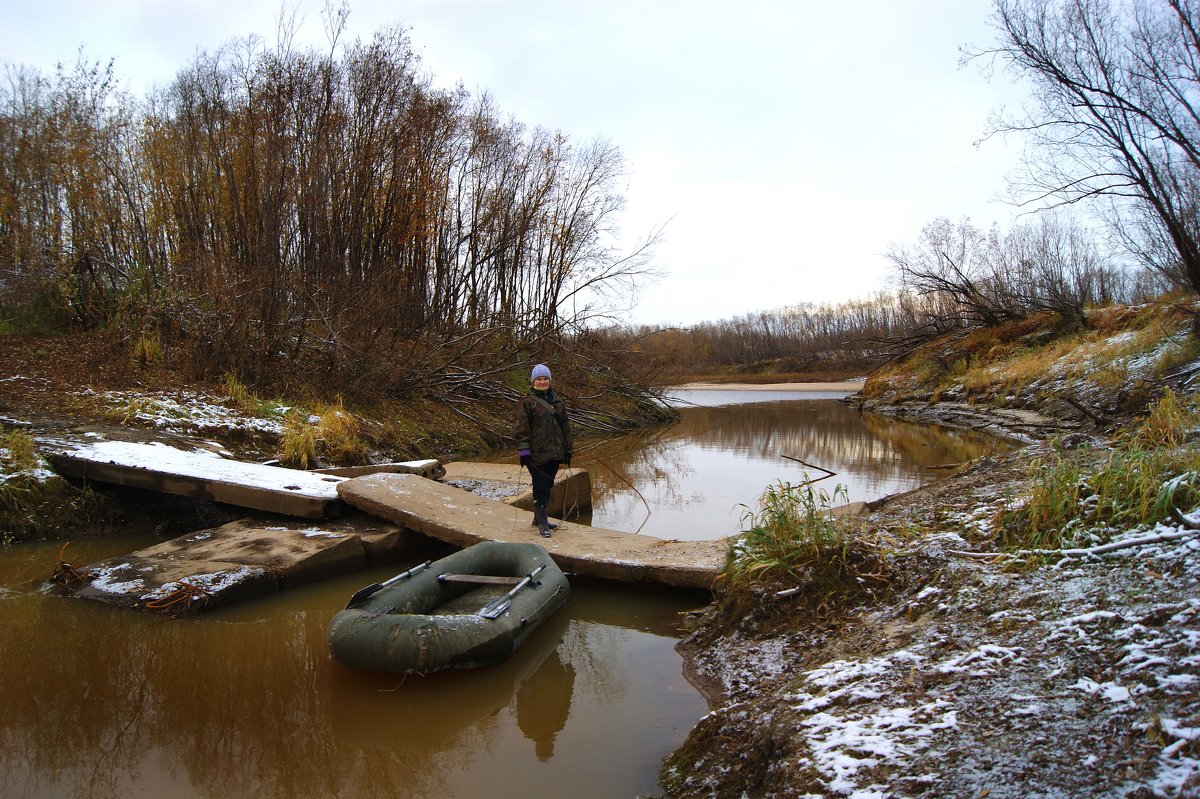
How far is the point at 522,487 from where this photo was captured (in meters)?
9.05

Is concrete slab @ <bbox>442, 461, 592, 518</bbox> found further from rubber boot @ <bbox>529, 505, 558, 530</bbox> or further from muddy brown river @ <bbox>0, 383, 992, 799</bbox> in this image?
muddy brown river @ <bbox>0, 383, 992, 799</bbox>

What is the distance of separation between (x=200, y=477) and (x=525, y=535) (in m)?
3.69

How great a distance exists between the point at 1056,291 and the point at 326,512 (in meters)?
24.4

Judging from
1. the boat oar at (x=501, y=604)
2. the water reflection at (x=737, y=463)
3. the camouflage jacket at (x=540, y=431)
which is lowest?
the water reflection at (x=737, y=463)

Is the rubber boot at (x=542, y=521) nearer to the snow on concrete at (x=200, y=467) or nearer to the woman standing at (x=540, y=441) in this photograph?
the woman standing at (x=540, y=441)

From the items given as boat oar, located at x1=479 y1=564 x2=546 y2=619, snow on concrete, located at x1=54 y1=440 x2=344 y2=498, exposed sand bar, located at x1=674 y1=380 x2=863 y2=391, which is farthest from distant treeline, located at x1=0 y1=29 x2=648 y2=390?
exposed sand bar, located at x1=674 y1=380 x2=863 y2=391

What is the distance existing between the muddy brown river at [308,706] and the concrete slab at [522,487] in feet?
7.91

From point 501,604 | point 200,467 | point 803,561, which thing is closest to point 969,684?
point 803,561

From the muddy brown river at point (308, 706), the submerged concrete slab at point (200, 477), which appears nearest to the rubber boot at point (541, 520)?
the muddy brown river at point (308, 706)

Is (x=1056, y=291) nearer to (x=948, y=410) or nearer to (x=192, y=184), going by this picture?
(x=948, y=410)

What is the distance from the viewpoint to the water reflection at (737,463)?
9.51 meters

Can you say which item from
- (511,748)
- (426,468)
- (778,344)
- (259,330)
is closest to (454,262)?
(259,330)

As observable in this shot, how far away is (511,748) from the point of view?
3.71 metres

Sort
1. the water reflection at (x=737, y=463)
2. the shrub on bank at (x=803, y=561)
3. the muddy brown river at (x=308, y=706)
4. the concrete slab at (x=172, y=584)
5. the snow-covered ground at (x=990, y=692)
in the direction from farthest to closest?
the water reflection at (x=737, y=463) < the concrete slab at (x=172, y=584) < the shrub on bank at (x=803, y=561) < the muddy brown river at (x=308, y=706) < the snow-covered ground at (x=990, y=692)
